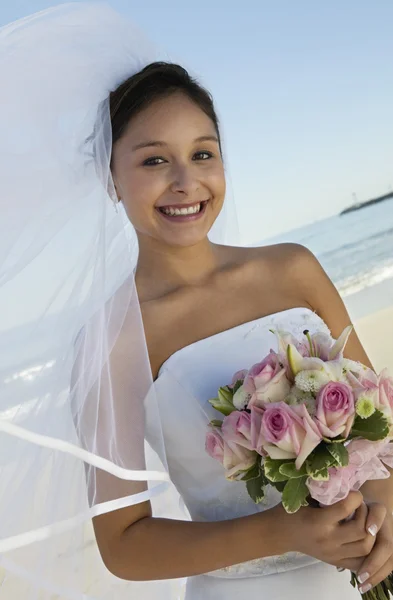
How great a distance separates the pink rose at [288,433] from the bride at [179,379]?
0.76ft

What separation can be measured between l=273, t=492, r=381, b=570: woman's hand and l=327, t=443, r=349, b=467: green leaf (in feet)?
0.61

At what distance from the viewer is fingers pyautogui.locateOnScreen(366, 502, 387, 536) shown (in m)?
2.07

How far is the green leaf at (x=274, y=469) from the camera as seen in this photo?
196 cm

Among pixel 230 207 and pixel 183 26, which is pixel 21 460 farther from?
pixel 183 26

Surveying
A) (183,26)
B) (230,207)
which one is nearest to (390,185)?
(183,26)

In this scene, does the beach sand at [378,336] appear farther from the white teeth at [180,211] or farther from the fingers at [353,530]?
the fingers at [353,530]

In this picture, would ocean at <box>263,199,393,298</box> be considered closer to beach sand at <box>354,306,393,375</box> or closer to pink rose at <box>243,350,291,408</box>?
beach sand at <box>354,306,393,375</box>

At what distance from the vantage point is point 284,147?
4091 cm

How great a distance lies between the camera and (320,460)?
194 centimetres

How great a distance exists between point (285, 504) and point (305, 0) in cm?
4338

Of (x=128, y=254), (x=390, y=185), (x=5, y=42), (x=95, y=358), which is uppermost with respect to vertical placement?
(x=5, y=42)

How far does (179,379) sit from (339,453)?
0.70m

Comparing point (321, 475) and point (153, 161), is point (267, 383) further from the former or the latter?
point (153, 161)

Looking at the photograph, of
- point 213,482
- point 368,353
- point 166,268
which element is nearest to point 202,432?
point 213,482
